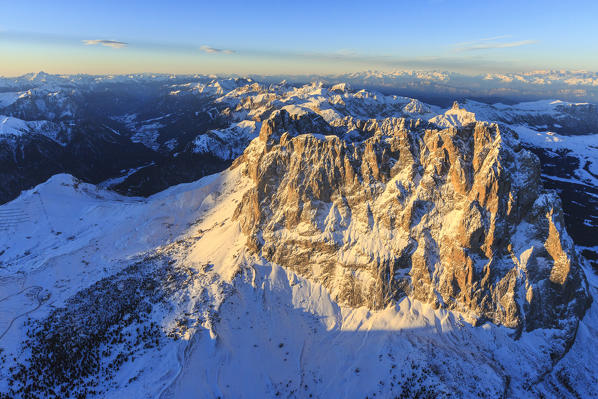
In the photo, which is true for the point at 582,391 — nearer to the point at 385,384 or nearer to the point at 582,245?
the point at 385,384

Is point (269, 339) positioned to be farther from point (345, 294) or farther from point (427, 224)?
point (427, 224)

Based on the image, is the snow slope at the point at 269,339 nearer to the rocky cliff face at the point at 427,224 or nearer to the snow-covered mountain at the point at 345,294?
the snow-covered mountain at the point at 345,294

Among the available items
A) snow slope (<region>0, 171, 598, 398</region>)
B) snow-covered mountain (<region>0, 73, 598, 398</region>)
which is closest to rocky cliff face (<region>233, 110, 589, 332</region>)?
snow-covered mountain (<region>0, 73, 598, 398</region>)

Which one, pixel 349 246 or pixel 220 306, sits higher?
pixel 349 246

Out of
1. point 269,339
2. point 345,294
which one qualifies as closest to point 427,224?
point 345,294

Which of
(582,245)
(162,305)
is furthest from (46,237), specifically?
(582,245)

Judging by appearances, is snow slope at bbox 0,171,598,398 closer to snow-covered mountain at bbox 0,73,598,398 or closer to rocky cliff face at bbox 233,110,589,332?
snow-covered mountain at bbox 0,73,598,398

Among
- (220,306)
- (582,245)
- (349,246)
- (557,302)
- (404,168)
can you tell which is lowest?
(582,245)

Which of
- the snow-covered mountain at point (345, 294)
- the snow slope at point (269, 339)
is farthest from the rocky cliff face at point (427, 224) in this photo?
the snow slope at point (269, 339)
